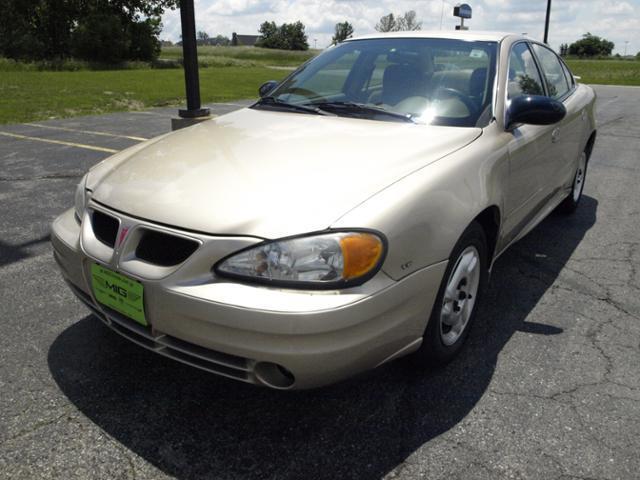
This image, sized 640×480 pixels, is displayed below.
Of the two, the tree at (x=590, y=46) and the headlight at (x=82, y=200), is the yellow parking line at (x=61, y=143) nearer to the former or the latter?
the headlight at (x=82, y=200)

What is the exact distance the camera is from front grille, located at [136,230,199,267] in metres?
2.02

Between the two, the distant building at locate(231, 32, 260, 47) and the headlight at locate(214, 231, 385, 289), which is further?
the distant building at locate(231, 32, 260, 47)

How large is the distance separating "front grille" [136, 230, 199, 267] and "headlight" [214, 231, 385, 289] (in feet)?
0.67

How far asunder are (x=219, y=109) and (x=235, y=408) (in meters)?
10.4

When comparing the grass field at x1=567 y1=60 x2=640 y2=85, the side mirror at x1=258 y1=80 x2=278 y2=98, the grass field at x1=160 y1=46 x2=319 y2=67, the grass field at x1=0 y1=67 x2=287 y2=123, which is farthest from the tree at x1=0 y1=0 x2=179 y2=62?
the side mirror at x1=258 y1=80 x2=278 y2=98

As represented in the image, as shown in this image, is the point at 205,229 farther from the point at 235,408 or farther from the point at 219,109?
the point at 219,109

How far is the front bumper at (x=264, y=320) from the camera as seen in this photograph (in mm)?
1851

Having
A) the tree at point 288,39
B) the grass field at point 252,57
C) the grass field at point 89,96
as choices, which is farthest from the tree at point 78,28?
the tree at point 288,39

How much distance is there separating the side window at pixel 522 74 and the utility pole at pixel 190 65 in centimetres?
422

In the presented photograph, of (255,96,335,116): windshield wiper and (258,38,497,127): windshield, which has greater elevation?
(258,38,497,127): windshield

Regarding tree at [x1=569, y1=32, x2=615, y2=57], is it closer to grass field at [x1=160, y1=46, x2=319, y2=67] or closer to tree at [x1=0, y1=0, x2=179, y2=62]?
grass field at [x1=160, y1=46, x2=319, y2=67]

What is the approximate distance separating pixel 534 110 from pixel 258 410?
6.56 ft

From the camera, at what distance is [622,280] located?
366 centimetres

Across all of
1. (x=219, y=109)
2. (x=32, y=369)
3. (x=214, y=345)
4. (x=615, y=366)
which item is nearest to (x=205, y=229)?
(x=214, y=345)
